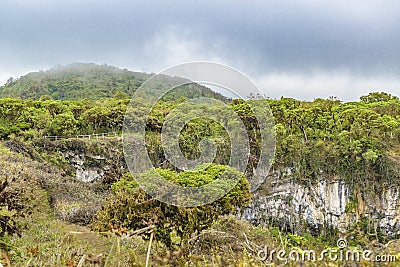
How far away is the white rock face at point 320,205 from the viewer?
18.7m

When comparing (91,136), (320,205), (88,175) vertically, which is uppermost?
(91,136)

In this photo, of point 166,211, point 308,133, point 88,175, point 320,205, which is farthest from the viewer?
point 88,175

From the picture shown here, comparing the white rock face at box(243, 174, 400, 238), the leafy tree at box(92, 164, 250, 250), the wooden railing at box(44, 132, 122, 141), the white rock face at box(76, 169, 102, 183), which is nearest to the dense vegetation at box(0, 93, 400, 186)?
the wooden railing at box(44, 132, 122, 141)

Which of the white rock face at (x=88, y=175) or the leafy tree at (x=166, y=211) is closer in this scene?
the leafy tree at (x=166, y=211)

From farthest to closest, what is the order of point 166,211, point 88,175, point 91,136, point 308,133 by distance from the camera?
point 91,136 → point 88,175 → point 308,133 → point 166,211

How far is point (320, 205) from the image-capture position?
1959 cm

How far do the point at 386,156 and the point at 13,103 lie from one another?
20.7m

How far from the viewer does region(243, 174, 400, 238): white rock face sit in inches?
738

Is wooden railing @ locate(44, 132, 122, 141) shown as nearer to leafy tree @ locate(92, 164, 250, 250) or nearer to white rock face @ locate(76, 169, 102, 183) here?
white rock face @ locate(76, 169, 102, 183)

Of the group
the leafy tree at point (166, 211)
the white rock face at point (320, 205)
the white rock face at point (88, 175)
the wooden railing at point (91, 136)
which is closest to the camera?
the leafy tree at point (166, 211)

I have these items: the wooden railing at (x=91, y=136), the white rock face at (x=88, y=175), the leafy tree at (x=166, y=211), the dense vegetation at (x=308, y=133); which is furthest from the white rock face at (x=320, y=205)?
the leafy tree at (x=166, y=211)

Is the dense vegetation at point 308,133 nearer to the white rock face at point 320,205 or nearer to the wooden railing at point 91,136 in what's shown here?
the wooden railing at point 91,136

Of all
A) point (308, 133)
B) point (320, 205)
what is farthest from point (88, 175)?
point (320, 205)

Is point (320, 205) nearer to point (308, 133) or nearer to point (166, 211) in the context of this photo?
point (308, 133)
